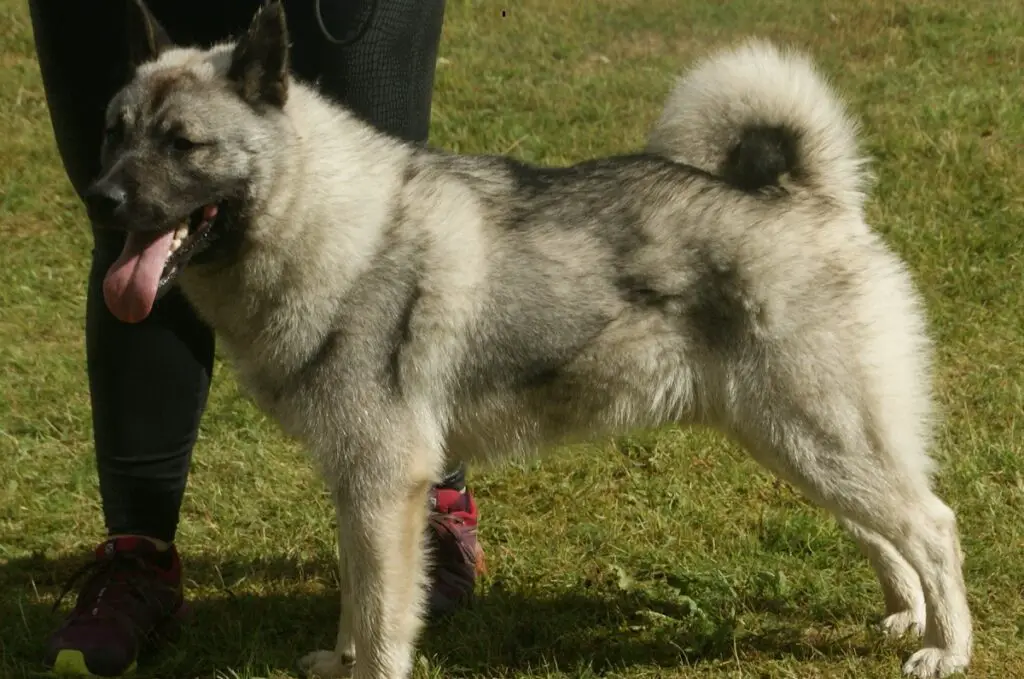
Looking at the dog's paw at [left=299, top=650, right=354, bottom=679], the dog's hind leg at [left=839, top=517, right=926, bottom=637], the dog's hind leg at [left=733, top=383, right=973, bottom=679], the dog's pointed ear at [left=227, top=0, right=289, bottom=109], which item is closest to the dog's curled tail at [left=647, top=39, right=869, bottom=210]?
the dog's hind leg at [left=733, top=383, right=973, bottom=679]

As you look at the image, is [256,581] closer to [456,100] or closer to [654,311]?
[654,311]

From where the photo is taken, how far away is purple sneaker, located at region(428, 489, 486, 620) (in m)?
2.99

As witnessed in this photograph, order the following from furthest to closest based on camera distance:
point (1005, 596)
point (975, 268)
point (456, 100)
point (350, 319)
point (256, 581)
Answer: point (456, 100)
point (975, 268)
point (256, 581)
point (1005, 596)
point (350, 319)

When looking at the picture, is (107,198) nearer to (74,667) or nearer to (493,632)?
(74,667)

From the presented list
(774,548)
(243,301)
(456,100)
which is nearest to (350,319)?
(243,301)

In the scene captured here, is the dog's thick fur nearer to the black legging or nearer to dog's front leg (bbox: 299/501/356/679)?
dog's front leg (bbox: 299/501/356/679)

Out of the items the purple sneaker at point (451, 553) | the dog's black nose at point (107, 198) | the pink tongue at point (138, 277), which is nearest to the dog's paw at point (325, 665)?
the purple sneaker at point (451, 553)

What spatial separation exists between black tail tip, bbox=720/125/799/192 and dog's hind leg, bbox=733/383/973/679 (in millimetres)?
457

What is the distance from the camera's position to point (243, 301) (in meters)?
2.47

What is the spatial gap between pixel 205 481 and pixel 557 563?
1117 mm

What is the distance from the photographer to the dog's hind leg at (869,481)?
2547 mm

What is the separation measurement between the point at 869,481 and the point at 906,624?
1.54 ft

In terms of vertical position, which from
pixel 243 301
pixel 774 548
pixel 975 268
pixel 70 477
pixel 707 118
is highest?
pixel 707 118

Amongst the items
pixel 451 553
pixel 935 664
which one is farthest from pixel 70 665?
pixel 935 664
